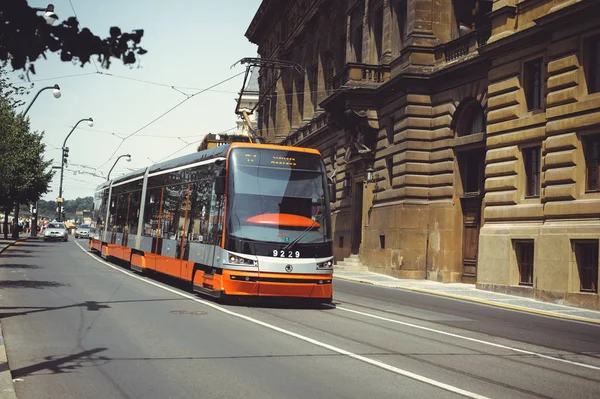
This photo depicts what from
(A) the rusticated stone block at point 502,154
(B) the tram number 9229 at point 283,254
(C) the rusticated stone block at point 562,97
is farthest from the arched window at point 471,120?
(B) the tram number 9229 at point 283,254

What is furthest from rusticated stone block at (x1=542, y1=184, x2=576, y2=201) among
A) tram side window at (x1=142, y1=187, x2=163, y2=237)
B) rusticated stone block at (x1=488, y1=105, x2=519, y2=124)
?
tram side window at (x1=142, y1=187, x2=163, y2=237)

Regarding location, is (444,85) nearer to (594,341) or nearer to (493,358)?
(594,341)

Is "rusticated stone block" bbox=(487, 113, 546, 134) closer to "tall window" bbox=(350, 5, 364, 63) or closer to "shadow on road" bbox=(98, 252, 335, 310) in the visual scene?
"shadow on road" bbox=(98, 252, 335, 310)

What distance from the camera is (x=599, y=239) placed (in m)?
20.2

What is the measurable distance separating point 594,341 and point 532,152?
477 inches

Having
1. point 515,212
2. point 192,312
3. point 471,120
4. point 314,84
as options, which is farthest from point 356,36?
point 192,312

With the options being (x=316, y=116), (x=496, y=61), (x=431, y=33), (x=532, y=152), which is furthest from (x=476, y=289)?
(x=316, y=116)

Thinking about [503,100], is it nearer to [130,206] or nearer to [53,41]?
[130,206]

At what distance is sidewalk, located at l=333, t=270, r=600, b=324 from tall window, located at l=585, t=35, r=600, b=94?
6493 mm

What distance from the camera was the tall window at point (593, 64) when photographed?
70.6 feet

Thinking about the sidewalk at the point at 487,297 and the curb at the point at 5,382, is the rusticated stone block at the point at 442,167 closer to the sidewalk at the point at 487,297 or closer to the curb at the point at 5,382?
the sidewalk at the point at 487,297

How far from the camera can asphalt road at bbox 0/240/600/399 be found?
297 inches

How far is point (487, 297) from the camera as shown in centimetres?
2266

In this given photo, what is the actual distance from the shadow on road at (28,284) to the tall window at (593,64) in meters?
15.9
